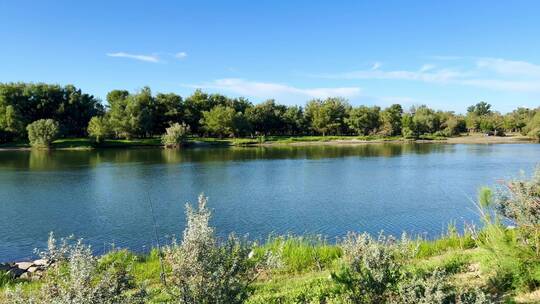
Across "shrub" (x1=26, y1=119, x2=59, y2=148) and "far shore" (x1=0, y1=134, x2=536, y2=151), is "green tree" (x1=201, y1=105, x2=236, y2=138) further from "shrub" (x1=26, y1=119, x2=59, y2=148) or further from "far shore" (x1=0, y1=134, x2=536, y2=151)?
"shrub" (x1=26, y1=119, x2=59, y2=148)

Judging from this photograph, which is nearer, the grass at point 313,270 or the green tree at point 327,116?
the grass at point 313,270

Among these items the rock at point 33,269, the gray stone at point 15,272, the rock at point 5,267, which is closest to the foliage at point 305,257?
the rock at point 33,269

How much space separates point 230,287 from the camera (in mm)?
5047

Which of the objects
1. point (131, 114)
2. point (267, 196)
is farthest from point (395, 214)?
point (131, 114)

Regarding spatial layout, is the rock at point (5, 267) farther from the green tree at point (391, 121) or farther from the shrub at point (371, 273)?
the green tree at point (391, 121)

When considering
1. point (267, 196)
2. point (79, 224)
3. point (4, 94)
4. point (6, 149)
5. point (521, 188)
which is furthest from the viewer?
point (4, 94)

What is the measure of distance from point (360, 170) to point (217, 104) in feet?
224

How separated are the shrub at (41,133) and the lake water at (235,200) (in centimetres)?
3225

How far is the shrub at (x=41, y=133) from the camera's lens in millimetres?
79125

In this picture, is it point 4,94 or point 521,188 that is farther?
point 4,94

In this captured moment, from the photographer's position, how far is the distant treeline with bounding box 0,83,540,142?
89.3m

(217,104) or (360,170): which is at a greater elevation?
(217,104)

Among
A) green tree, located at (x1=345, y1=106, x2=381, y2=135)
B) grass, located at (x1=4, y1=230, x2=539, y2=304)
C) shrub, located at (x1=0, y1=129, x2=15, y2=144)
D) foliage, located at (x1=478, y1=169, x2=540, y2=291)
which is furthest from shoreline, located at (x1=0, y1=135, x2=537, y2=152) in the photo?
foliage, located at (x1=478, y1=169, x2=540, y2=291)

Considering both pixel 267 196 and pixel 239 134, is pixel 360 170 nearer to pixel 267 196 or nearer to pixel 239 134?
pixel 267 196
